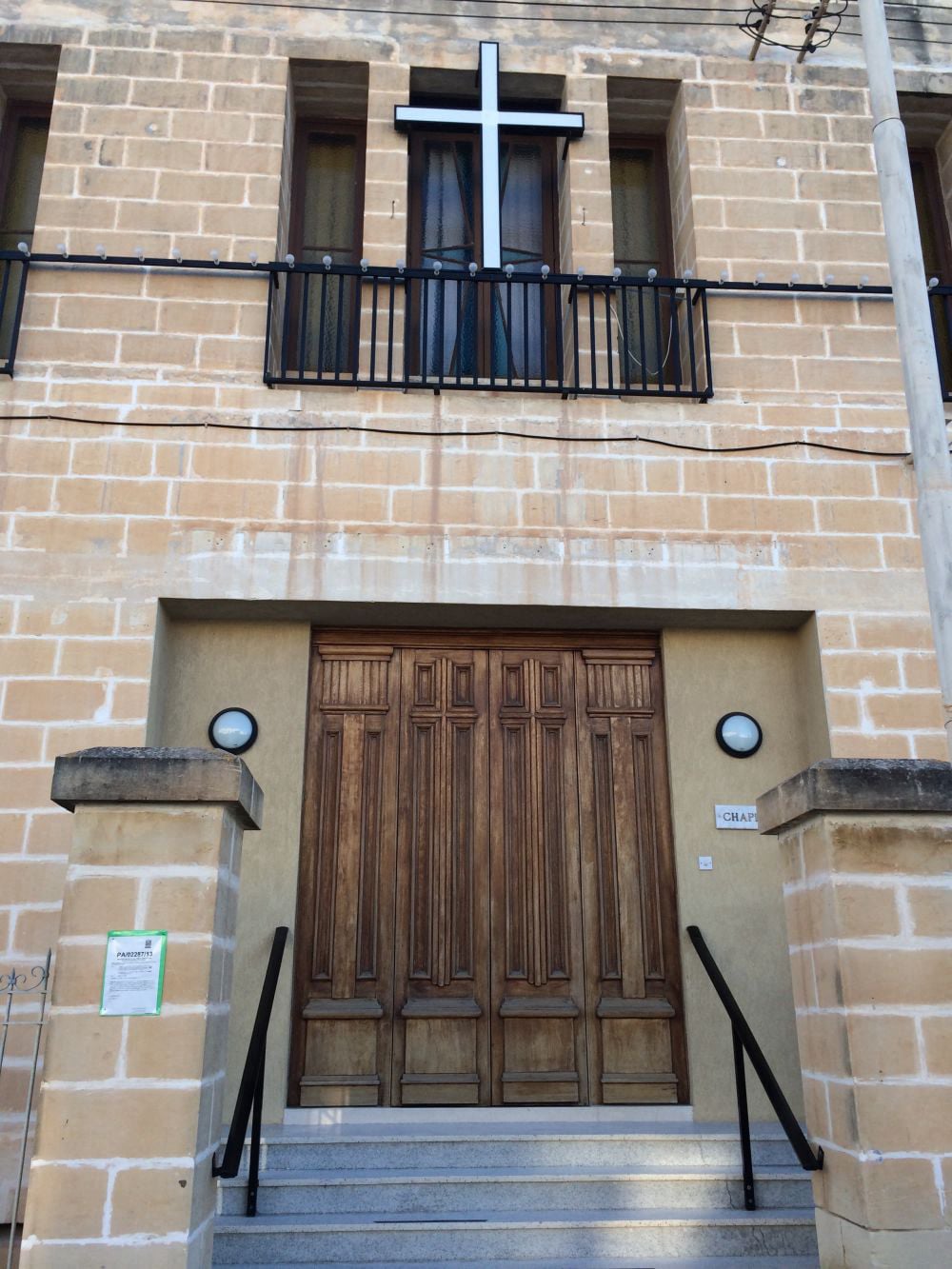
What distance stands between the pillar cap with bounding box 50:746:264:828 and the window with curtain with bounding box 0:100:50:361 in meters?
3.80

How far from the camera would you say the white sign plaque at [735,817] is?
5.75 metres

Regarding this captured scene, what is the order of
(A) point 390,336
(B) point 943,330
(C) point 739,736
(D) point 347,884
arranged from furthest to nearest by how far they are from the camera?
(B) point 943,330, (A) point 390,336, (C) point 739,736, (D) point 347,884

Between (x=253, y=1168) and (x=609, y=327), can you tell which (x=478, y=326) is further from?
(x=253, y=1168)

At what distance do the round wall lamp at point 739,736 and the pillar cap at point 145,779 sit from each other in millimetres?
3157

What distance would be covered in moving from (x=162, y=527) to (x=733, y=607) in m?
2.94

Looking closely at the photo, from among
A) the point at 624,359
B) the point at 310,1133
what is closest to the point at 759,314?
the point at 624,359

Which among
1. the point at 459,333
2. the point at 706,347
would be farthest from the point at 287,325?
the point at 706,347

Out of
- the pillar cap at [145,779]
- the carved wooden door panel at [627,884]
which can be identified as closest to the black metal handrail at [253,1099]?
the pillar cap at [145,779]

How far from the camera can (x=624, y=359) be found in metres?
6.15

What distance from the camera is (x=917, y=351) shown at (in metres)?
4.54

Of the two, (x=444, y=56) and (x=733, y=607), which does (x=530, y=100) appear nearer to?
(x=444, y=56)

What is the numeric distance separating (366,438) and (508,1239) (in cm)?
378

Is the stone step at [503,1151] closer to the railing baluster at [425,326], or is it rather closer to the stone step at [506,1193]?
the stone step at [506,1193]

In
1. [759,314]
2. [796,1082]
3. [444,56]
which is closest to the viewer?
[796,1082]
